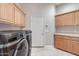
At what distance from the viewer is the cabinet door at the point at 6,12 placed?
1289 millimetres

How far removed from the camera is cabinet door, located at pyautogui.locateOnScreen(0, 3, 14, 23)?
129 cm

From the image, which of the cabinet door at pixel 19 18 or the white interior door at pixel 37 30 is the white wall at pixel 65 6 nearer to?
the white interior door at pixel 37 30

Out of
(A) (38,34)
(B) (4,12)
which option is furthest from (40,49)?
(B) (4,12)

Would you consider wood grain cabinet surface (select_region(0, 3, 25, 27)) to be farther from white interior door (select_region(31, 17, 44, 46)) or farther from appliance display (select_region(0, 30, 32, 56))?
appliance display (select_region(0, 30, 32, 56))

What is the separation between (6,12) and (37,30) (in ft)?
1.50

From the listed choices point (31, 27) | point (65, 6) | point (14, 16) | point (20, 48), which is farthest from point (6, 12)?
point (65, 6)

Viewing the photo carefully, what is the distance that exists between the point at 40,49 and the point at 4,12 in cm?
68

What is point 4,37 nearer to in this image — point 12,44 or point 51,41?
point 12,44

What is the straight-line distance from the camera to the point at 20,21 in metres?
A: 1.62

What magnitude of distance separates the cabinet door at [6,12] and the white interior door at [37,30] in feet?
0.94

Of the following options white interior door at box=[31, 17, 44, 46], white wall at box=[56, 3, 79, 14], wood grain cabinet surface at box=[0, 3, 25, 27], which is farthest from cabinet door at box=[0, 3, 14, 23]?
white wall at box=[56, 3, 79, 14]

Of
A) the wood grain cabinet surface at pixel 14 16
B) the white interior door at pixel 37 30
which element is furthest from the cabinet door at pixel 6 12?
the white interior door at pixel 37 30

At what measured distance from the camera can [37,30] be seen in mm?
1642

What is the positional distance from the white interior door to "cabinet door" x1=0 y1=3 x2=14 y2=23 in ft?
0.94
